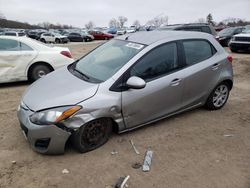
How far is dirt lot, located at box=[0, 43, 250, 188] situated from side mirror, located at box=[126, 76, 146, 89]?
864 mm

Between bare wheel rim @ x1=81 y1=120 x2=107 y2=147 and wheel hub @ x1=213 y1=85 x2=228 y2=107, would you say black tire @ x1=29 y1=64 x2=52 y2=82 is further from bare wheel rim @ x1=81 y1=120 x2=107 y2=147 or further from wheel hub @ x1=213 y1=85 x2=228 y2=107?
wheel hub @ x1=213 y1=85 x2=228 y2=107

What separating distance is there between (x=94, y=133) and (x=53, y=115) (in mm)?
647

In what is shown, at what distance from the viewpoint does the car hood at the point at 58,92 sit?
11.5 ft

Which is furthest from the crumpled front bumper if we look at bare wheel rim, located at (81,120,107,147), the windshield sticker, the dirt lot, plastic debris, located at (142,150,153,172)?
the windshield sticker

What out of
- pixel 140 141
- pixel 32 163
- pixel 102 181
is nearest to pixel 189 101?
pixel 140 141

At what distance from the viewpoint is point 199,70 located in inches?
182

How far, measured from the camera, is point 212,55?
495cm

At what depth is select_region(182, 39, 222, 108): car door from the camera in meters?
4.53

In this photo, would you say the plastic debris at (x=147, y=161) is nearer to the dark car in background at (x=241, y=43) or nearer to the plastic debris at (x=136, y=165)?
the plastic debris at (x=136, y=165)

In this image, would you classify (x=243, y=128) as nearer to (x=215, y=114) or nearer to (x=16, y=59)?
(x=215, y=114)

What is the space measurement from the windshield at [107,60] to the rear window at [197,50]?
89cm

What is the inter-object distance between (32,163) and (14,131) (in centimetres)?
110

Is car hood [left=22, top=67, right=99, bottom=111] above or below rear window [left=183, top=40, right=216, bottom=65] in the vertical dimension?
below

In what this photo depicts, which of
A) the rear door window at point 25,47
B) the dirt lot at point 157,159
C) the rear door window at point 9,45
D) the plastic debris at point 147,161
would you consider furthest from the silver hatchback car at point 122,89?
the rear door window at point 9,45
